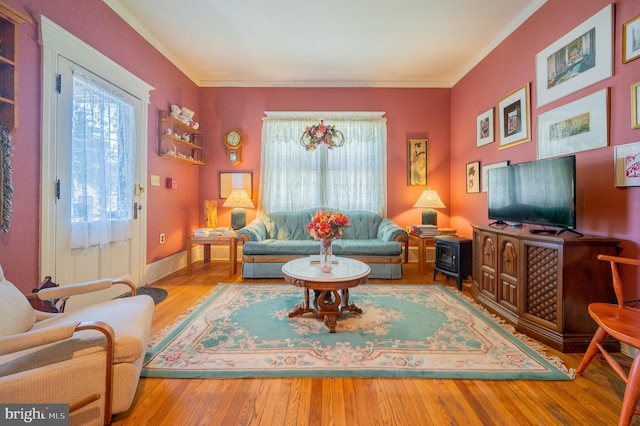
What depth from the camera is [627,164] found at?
6.30 feet

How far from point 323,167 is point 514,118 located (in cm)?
276

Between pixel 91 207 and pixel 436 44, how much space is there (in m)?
4.52

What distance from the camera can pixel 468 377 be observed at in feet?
5.45

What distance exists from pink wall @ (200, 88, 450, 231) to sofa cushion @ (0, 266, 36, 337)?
329 centimetres

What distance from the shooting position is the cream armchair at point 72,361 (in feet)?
3.44

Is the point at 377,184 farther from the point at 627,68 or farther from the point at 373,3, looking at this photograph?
the point at 627,68

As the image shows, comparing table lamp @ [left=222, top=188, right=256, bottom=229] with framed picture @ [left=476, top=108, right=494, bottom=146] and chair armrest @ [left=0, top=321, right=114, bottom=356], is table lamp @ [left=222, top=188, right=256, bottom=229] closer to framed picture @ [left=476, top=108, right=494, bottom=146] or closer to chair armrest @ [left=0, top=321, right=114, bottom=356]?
chair armrest @ [left=0, top=321, right=114, bottom=356]

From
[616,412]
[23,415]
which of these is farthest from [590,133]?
[23,415]

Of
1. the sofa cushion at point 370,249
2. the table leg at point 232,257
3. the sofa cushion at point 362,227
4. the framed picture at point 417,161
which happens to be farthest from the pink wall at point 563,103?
the table leg at point 232,257

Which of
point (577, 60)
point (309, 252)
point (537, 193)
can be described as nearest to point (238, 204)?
point (309, 252)

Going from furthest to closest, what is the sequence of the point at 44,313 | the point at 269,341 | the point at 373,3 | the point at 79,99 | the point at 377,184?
1. the point at 377,184
2. the point at 373,3
3. the point at 79,99
4. the point at 269,341
5. the point at 44,313

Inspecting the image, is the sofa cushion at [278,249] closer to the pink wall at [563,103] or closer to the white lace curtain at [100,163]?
the white lace curtain at [100,163]

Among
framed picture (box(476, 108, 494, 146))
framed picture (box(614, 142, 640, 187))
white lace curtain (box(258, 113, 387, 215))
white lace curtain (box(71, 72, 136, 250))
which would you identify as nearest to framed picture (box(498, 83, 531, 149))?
framed picture (box(476, 108, 494, 146))

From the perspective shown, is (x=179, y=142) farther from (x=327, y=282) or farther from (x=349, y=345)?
(x=349, y=345)
